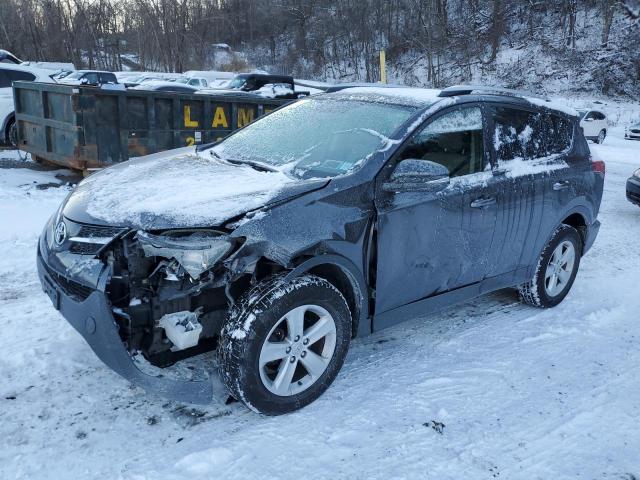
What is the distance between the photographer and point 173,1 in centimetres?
4459

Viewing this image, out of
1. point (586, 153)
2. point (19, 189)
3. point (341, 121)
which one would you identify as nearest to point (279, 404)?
point (341, 121)

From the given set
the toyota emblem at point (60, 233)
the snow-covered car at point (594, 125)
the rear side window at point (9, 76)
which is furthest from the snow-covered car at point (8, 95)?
the snow-covered car at point (594, 125)

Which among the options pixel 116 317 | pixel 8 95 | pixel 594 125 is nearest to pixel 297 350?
pixel 116 317

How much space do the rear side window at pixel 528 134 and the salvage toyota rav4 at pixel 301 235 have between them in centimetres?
2

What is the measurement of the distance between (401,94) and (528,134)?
1115mm

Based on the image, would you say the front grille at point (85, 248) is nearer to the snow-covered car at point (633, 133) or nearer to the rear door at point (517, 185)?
the rear door at point (517, 185)

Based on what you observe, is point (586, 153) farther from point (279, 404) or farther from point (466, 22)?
point (466, 22)

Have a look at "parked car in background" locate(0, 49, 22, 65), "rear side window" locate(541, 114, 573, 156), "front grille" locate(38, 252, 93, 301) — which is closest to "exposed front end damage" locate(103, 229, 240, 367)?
"front grille" locate(38, 252, 93, 301)

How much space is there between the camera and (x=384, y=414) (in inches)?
125

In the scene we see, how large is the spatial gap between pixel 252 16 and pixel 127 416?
62033 mm

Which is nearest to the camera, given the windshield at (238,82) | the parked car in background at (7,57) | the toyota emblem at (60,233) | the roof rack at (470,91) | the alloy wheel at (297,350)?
the alloy wheel at (297,350)

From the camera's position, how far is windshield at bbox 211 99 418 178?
3.57 m

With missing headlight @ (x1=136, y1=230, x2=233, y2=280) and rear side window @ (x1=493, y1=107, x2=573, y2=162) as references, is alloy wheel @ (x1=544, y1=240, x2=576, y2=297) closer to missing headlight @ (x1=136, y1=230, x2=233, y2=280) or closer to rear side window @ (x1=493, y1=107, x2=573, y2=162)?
rear side window @ (x1=493, y1=107, x2=573, y2=162)

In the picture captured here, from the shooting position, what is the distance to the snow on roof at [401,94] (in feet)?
12.9
